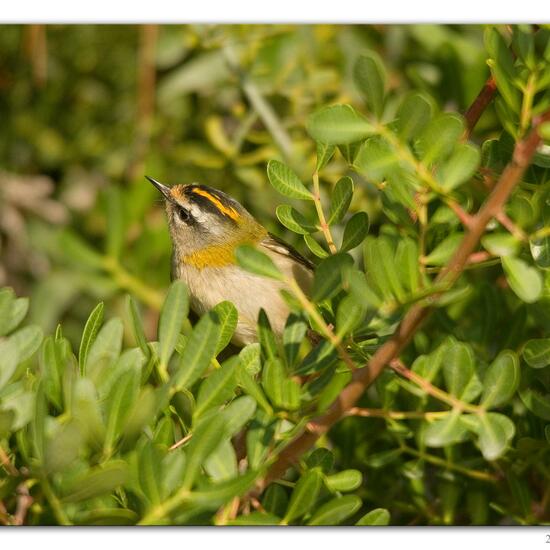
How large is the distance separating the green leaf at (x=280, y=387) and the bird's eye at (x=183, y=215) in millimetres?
1511

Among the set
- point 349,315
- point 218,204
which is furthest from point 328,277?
point 218,204

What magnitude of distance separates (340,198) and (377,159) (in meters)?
0.18

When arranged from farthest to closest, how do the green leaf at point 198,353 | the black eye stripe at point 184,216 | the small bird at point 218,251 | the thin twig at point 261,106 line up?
the black eye stripe at point 184,216 → the thin twig at point 261,106 → the small bird at point 218,251 → the green leaf at point 198,353

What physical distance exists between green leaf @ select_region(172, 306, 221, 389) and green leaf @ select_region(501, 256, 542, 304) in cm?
41

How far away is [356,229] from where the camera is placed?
57.5 inches

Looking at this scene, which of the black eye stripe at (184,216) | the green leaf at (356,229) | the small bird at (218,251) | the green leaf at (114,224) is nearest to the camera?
the green leaf at (356,229)

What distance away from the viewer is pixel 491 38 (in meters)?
1.34

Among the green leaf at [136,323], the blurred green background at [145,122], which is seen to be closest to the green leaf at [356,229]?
the green leaf at [136,323]

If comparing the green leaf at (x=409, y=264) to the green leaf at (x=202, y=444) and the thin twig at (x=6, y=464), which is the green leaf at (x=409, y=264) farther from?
the thin twig at (x=6, y=464)

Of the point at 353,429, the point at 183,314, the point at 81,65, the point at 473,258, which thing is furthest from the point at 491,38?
the point at 81,65

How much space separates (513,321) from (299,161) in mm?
913

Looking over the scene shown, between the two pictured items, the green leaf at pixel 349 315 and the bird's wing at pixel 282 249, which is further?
the bird's wing at pixel 282 249

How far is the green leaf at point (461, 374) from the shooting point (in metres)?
1.38

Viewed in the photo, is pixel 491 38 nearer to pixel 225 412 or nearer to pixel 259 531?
pixel 225 412
